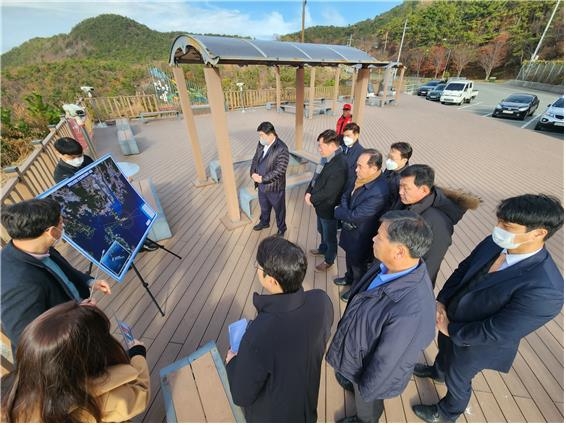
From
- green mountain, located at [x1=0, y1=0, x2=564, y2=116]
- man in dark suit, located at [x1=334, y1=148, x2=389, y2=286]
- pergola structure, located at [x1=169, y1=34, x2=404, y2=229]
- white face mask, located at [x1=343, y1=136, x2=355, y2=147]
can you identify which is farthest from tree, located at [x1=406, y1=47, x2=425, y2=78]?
man in dark suit, located at [x1=334, y1=148, x2=389, y2=286]

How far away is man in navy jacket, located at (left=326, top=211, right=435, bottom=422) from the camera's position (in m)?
1.19

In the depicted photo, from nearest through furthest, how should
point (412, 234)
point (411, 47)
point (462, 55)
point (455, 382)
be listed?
point (412, 234) → point (455, 382) → point (462, 55) → point (411, 47)

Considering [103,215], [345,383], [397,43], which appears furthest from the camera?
[397,43]

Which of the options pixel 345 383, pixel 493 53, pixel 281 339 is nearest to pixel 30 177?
pixel 281 339

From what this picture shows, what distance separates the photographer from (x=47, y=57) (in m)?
40.6

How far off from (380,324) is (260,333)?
25.6 inches

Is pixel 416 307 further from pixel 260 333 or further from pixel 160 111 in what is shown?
pixel 160 111

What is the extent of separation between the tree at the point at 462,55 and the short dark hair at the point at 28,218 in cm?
5027

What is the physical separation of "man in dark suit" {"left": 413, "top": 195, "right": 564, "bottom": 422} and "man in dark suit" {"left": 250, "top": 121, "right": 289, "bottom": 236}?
2.24m

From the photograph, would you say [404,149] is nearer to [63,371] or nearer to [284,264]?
[284,264]

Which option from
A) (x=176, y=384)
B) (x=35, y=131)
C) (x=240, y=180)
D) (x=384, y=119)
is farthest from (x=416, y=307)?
(x=384, y=119)

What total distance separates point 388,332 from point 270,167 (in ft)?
8.15

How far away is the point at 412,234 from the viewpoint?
1177 millimetres

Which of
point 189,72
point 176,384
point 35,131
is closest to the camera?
point 176,384
